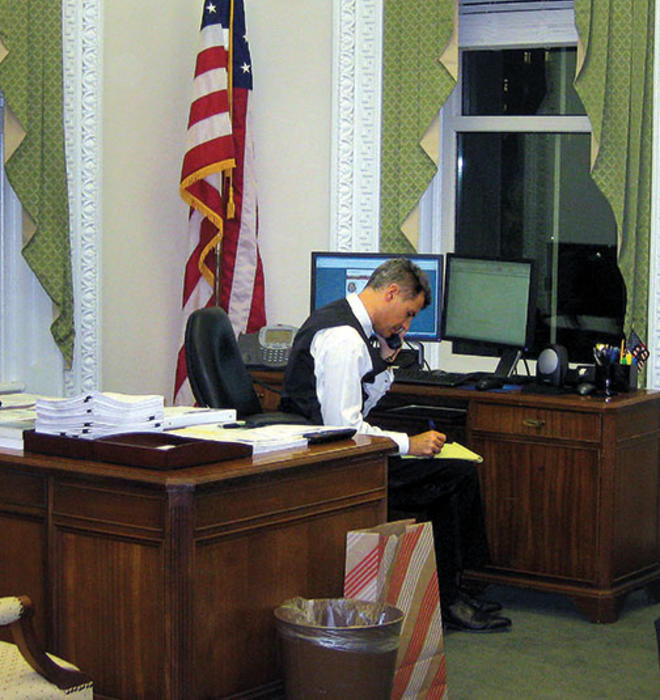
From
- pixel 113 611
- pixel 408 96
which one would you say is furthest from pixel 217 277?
pixel 113 611

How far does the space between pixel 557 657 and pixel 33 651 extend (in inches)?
76.0

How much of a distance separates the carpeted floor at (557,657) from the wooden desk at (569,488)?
10 cm

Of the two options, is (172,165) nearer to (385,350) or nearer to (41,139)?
(41,139)

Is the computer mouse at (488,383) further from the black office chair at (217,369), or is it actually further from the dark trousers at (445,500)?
the black office chair at (217,369)

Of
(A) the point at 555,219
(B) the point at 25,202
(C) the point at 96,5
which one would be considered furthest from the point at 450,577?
(C) the point at 96,5

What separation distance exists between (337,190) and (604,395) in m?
1.63

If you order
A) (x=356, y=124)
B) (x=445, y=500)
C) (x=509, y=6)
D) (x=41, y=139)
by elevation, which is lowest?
(x=445, y=500)

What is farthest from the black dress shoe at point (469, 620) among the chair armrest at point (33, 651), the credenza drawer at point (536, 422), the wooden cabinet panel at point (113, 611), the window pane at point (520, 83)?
the window pane at point (520, 83)

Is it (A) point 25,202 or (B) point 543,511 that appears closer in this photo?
(B) point 543,511

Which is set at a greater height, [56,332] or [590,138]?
[590,138]

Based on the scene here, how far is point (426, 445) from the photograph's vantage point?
364 centimetres

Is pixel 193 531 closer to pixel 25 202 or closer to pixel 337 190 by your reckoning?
pixel 25 202

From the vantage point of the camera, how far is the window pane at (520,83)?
5.05 metres

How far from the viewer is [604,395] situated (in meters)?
4.20
